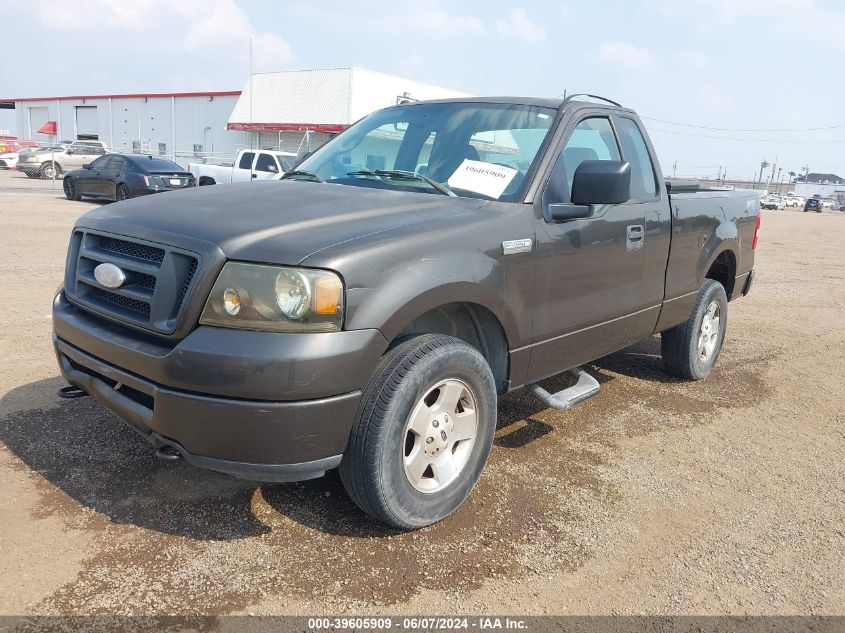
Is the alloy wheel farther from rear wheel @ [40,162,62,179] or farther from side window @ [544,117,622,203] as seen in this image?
rear wheel @ [40,162,62,179]

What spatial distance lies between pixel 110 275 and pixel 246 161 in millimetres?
16660

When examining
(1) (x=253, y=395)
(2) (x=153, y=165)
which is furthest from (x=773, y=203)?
(1) (x=253, y=395)

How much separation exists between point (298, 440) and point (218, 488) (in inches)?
40.5

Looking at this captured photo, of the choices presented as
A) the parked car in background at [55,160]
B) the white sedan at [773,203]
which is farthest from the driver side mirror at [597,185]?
the white sedan at [773,203]

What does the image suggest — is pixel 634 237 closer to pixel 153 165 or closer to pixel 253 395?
pixel 253 395

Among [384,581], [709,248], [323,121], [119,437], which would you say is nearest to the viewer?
[384,581]

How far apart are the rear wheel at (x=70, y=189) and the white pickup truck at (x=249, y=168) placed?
3.41 meters

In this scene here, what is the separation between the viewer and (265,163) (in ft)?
59.1

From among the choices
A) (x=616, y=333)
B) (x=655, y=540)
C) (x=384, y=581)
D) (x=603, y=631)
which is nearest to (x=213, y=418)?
A: (x=384, y=581)

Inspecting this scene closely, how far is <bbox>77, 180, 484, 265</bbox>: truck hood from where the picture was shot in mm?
2539

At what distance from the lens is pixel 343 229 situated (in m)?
2.69

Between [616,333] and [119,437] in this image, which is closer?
[119,437]

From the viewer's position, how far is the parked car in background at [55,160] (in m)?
29.7

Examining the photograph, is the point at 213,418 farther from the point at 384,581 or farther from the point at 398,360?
the point at 384,581
